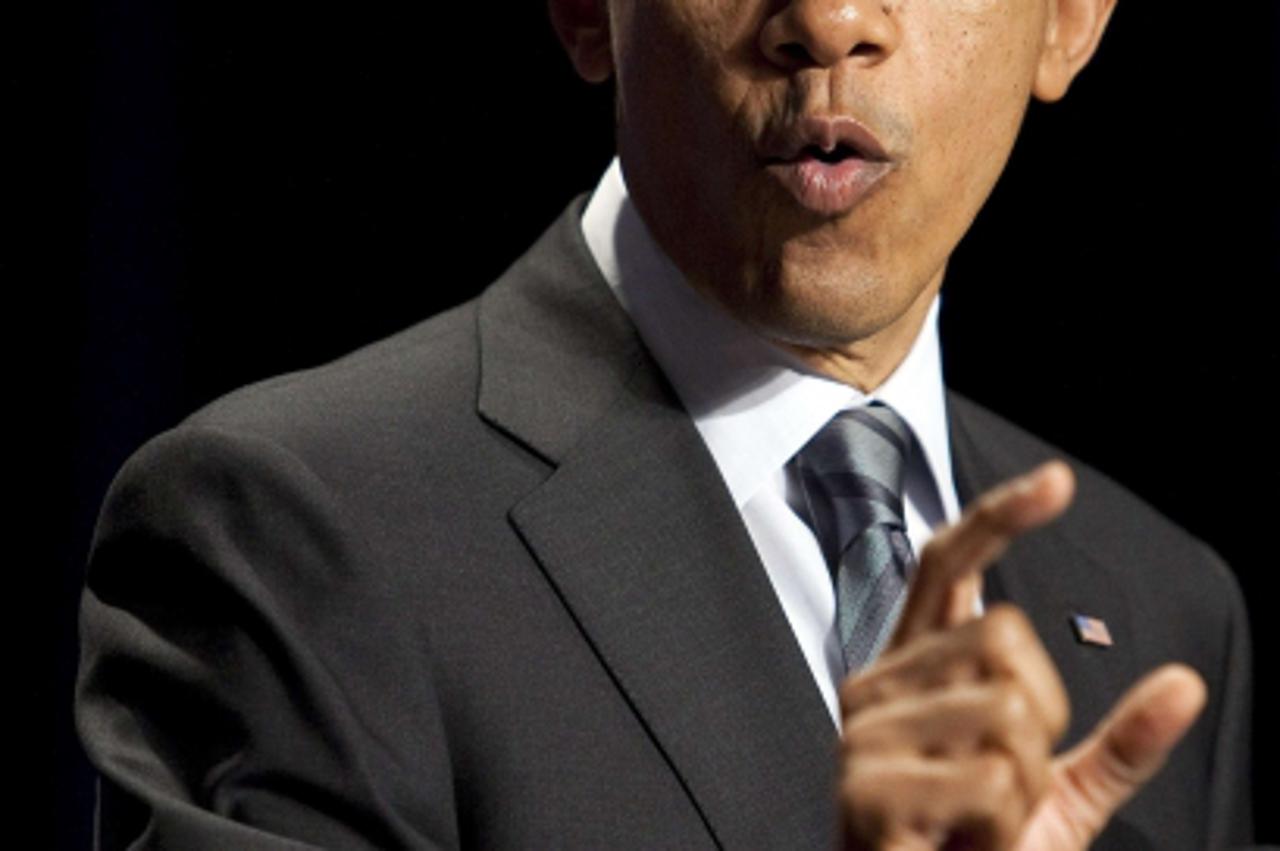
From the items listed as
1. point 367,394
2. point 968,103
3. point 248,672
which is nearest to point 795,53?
point 968,103

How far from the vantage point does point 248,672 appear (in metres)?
1.33

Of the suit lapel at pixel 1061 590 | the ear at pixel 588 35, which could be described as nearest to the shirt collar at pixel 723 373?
the ear at pixel 588 35

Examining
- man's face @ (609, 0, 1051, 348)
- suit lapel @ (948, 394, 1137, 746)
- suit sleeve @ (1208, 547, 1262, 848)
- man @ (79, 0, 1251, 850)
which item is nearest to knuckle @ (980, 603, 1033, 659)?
man @ (79, 0, 1251, 850)

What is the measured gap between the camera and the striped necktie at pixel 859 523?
1498 mm

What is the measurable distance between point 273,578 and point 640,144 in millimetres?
391

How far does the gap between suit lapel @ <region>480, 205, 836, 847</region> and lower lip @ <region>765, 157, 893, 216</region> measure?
0.56ft

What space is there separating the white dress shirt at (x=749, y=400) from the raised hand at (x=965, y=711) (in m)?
0.39

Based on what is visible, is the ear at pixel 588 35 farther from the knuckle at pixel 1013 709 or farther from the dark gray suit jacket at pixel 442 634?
the knuckle at pixel 1013 709

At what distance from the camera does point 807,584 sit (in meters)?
1.51

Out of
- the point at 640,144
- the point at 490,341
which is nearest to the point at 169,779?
the point at 490,341

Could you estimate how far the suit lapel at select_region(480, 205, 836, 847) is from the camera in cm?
138

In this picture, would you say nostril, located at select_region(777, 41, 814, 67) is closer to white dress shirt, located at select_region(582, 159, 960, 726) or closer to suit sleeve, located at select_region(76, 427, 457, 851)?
white dress shirt, located at select_region(582, 159, 960, 726)

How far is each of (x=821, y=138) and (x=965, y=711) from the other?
0.50 metres

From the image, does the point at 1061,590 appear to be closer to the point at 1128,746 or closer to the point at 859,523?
the point at 859,523
